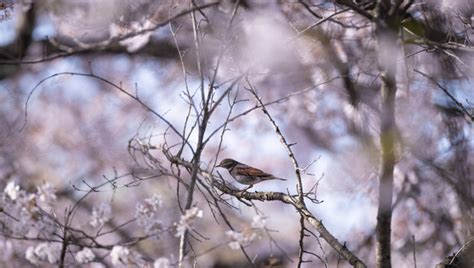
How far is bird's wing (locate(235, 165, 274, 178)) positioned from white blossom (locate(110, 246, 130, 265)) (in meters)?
1.41

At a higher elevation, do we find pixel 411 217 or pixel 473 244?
pixel 411 217

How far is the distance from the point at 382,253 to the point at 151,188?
7.33 feet

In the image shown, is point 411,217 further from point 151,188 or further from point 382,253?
point 382,253

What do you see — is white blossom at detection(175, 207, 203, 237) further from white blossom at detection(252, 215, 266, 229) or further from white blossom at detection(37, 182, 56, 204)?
white blossom at detection(37, 182, 56, 204)

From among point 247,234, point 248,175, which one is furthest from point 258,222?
point 248,175

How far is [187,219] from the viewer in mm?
1324

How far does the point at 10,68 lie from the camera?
13.0 feet

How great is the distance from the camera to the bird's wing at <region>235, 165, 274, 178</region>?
267cm

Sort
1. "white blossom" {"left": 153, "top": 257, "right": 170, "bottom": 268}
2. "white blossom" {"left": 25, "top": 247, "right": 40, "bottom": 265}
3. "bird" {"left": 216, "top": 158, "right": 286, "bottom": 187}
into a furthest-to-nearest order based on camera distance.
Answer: "bird" {"left": 216, "top": 158, "right": 286, "bottom": 187} → "white blossom" {"left": 25, "top": 247, "right": 40, "bottom": 265} → "white blossom" {"left": 153, "top": 257, "right": 170, "bottom": 268}

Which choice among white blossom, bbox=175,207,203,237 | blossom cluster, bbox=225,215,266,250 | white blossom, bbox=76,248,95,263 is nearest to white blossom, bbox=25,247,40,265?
white blossom, bbox=76,248,95,263

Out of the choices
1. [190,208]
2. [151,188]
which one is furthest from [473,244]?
[151,188]

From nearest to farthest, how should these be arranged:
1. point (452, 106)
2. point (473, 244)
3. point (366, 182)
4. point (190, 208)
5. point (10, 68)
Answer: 1. point (190, 208)
2. point (473, 244)
3. point (452, 106)
4. point (366, 182)
5. point (10, 68)

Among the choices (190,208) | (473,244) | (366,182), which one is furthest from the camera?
(366,182)

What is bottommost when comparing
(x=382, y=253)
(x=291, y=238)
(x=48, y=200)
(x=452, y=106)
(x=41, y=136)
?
(x=382, y=253)
